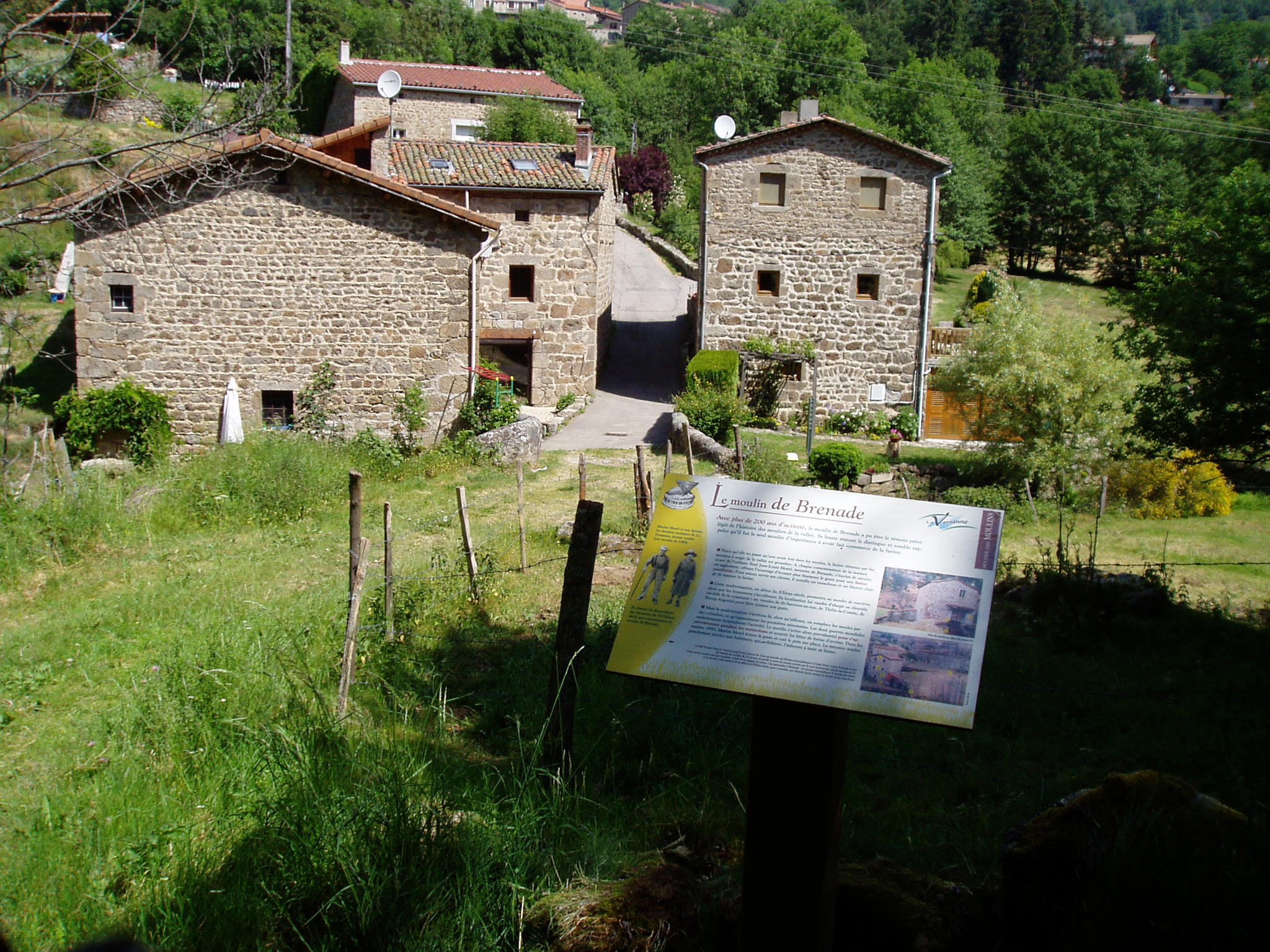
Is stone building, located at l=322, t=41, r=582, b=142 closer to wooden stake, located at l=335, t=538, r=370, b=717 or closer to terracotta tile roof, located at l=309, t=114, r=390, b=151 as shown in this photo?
terracotta tile roof, located at l=309, t=114, r=390, b=151

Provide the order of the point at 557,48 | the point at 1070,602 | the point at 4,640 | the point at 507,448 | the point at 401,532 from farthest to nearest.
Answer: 1. the point at 557,48
2. the point at 507,448
3. the point at 401,532
4. the point at 1070,602
5. the point at 4,640

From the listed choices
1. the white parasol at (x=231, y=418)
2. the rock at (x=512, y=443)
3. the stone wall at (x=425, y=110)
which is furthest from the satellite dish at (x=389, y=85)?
the stone wall at (x=425, y=110)

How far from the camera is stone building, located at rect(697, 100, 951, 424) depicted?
2272 cm

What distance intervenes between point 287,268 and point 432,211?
2814 mm

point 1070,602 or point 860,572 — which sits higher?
point 860,572

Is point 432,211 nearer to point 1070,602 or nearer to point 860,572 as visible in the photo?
point 1070,602

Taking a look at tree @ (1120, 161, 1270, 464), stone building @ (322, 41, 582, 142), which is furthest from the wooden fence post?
stone building @ (322, 41, 582, 142)

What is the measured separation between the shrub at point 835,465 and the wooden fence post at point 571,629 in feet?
42.8

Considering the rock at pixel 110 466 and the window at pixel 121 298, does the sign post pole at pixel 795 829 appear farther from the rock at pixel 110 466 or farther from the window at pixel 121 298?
the window at pixel 121 298

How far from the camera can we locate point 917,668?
3129 millimetres

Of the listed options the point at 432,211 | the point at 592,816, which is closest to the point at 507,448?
the point at 432,211

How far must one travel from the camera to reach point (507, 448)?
16797 mm

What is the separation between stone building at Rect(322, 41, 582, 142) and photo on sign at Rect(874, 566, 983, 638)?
120ft

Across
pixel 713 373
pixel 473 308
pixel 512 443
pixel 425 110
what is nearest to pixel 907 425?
pixel 713 373
